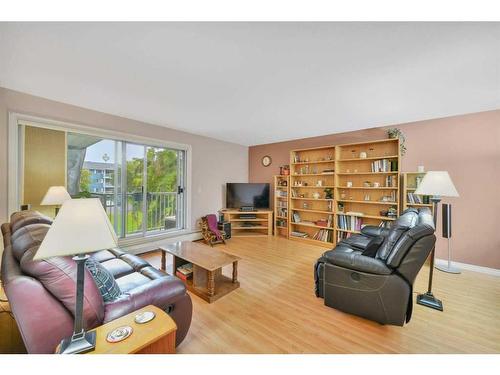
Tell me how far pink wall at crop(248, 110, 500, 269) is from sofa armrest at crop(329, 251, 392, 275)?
2316 millimetres

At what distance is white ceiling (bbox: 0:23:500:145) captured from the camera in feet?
4.56

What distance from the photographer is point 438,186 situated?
6.94 ft

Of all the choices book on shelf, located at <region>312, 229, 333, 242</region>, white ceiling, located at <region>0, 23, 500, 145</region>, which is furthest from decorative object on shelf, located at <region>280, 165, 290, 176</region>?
white ceiling, located at <region>0, 23, 500, 145</region>

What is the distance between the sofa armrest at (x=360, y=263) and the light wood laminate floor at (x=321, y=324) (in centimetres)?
49

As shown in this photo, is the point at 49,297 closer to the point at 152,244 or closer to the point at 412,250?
the point at 412,250

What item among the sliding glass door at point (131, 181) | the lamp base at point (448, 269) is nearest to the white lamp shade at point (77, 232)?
the sliding glass door at point (131, 181)

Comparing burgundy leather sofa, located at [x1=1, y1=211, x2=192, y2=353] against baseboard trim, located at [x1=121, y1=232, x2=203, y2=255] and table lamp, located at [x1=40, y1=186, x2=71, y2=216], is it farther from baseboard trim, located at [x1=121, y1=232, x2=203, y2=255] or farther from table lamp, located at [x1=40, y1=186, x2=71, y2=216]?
baseboard trim, located at [x1=121, y1=232, x2=203, y2=255]

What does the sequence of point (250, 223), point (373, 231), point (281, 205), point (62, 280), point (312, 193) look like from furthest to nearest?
point (250, 223) → point (281, 205) → point (312, 193) → point (373, 231) → point (62, 280)

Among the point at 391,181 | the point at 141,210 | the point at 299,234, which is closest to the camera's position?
the point at 391,181

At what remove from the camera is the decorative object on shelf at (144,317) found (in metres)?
1.06

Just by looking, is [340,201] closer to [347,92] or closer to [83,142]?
[347,92]

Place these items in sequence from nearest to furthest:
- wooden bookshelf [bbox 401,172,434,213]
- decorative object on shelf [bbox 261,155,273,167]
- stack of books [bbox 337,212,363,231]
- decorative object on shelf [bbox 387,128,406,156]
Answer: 1. wooden bookshelf [bbox 401,172,434,213]
2. decorative object on shelf [bbox 387,128,406,156]
3. stack of books [bbox 337,212,363,231]
4. decorative object on shelf [bbox 261,155,273,167]

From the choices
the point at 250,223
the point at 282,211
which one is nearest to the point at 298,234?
the point at 282,211

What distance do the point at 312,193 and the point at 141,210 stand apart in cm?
343
